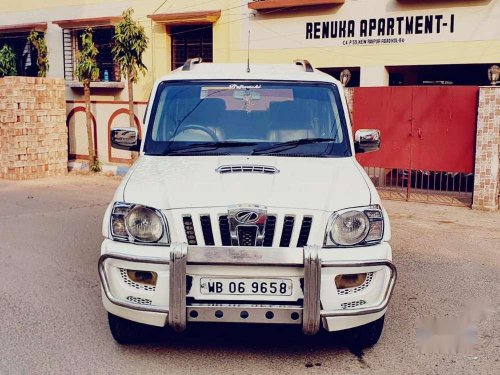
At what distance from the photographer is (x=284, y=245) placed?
4207mm

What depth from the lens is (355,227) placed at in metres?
4.31

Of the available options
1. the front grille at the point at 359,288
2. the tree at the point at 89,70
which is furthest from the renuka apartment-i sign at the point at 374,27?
the front grille at the point at 359,288

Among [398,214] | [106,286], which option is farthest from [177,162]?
[398,214]

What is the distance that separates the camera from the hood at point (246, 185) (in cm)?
428

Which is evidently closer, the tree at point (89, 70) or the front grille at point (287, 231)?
the front grille at point (287, 231)

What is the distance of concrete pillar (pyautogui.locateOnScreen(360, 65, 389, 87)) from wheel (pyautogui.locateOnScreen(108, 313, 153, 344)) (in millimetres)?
10726

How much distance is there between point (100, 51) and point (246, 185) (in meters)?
15.5

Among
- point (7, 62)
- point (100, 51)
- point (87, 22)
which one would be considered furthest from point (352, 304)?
point (7, 62)

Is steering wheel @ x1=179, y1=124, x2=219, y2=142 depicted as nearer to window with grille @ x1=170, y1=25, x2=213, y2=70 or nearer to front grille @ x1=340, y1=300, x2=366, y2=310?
front grille @ x1=340, y1=300, x2=366, y2=310

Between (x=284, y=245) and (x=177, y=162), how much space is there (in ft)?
3.93

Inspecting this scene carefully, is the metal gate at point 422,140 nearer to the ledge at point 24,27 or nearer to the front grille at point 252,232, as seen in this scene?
the front grille at point 252,232

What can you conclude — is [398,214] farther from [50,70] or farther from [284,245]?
[50,70]

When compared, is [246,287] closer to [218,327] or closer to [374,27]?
[218,327]

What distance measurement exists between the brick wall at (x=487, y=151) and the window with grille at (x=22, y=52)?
13.8 meters
